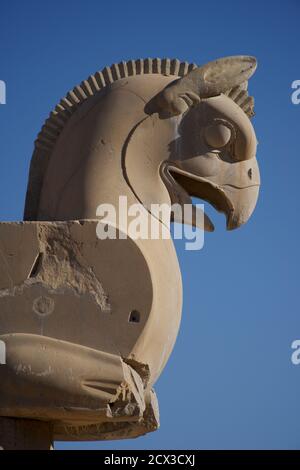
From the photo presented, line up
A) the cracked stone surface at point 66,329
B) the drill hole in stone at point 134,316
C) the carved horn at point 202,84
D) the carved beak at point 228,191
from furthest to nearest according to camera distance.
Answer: the carved beak at point 228,191 < the carved horn at point 202,84 < the drill hole in stone at point 134,316 < the cracked stone surface at point 66,329

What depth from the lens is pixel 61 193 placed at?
903 cm

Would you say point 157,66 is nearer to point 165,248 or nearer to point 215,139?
point 215,139

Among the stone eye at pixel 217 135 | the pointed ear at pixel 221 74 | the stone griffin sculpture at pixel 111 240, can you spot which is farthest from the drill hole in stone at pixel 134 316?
the pointed ear at pixel 221 74

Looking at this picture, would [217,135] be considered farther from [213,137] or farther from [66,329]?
[66,329]

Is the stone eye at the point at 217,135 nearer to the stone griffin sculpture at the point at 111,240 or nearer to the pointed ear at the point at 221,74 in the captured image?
the stone griffin sculpture at the point at 111,240

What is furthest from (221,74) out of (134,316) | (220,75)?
(134,316)

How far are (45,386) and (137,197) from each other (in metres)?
1.72

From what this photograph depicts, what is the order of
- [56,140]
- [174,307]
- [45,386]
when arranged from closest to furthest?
[45,386] → [174,307] → [56,140]

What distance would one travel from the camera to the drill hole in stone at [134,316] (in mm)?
8375

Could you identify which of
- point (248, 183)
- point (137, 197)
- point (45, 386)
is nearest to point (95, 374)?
point (45, 386)

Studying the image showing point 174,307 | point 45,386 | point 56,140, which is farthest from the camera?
point 56,140

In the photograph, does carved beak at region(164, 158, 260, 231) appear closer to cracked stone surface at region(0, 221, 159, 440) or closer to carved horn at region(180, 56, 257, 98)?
carved horn at region(180, 56, 257, 98)

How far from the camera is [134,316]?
8.39 meters
